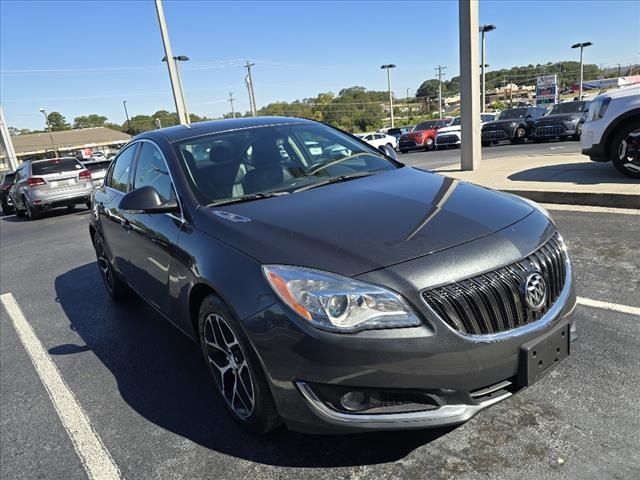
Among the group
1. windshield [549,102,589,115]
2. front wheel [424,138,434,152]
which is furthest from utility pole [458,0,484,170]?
front wheel [424,138,434,152]

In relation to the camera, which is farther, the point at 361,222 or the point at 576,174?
the point at 576,174

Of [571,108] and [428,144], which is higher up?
[571,108]

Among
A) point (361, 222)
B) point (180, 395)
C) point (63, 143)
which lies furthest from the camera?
point (63, 143)

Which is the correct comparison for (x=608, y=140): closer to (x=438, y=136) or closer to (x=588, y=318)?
(x=588, y=318)

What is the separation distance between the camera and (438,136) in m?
22.6

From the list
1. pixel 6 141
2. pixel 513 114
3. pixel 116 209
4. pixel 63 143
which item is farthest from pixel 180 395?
pixel 63 143

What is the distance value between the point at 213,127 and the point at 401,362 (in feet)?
8.41

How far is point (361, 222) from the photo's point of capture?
7.81ft

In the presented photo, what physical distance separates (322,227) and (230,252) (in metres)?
0.46

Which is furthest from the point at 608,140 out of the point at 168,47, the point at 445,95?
the point at 445,95

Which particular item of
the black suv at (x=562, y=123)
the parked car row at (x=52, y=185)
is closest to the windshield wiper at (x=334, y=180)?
the parked car row at (x=52, y=185)

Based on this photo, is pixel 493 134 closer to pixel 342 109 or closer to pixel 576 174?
pixel 576 174

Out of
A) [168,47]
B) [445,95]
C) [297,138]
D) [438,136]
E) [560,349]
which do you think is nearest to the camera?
[560,349]

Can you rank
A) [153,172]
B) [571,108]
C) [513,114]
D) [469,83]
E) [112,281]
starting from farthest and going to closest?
[513,114] < [571,108] < [469,83] < [112,281] < [153,172]
